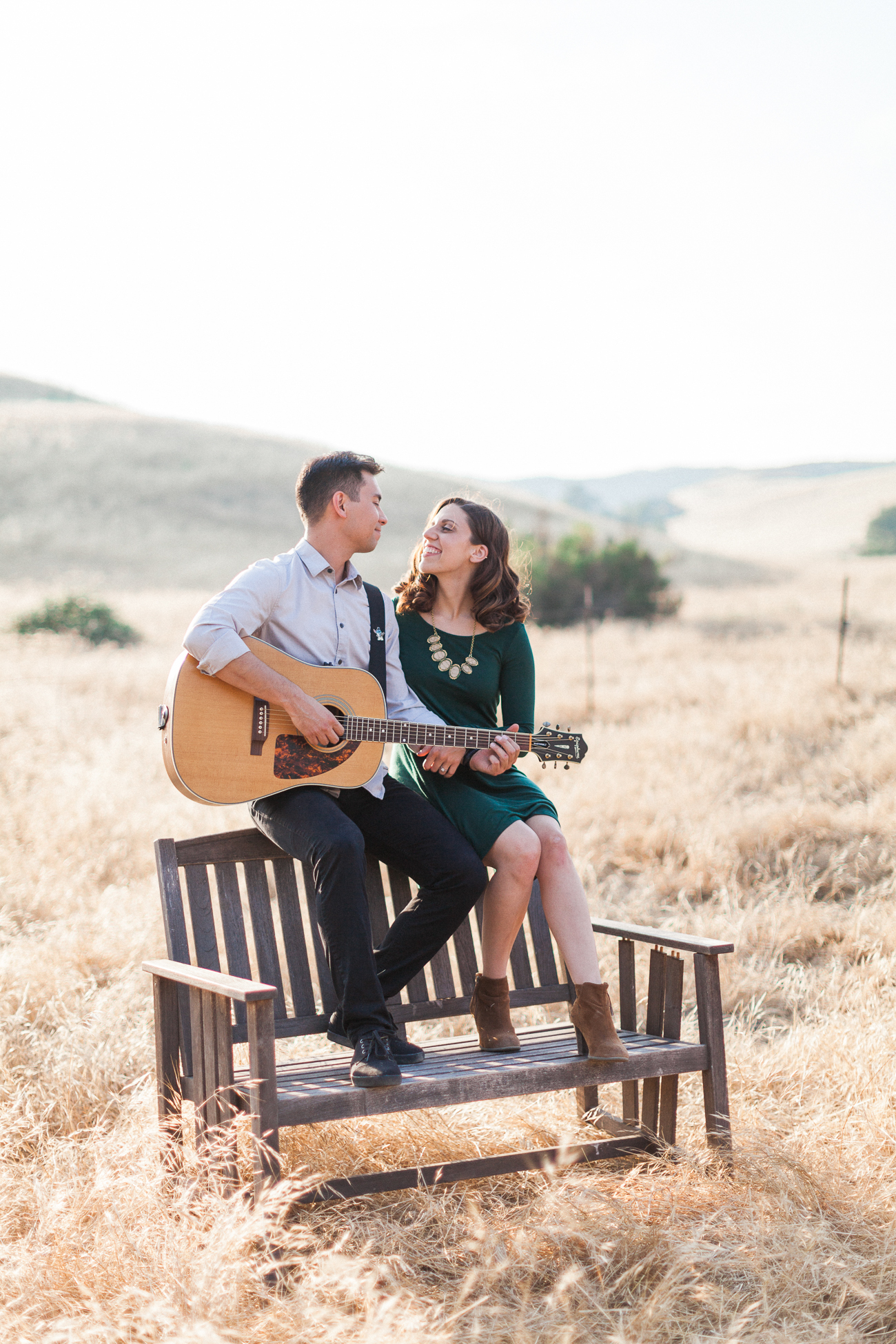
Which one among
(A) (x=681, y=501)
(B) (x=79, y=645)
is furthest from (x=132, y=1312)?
(A) (x=681, y=501)

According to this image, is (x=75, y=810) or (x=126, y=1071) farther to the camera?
(x=75, y=810)

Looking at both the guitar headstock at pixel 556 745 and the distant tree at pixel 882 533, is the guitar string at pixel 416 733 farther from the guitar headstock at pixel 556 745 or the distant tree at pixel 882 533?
the distant tree at pixel 882 533

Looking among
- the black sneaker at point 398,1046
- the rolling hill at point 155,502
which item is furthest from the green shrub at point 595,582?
the black sneaker at point 398,1046

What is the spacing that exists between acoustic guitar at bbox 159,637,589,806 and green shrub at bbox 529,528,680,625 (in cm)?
1846

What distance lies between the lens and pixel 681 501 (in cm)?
15100

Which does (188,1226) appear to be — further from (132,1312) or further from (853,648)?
(853,648)

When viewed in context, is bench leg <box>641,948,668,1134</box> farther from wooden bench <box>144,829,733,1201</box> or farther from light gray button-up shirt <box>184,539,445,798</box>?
light gray button-up shirt <box>184,539,445,798</box>

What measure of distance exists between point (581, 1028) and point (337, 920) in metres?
0.82

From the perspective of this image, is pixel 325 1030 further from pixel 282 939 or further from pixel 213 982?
pixel 213 982

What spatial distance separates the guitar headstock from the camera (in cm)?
375

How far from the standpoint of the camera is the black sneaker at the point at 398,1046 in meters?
3.32

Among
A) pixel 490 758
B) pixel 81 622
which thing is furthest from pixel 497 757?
pixel 81 622

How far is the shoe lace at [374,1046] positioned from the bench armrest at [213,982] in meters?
0.30

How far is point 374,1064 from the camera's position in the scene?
9.93ft
